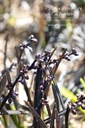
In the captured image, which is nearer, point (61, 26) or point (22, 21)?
point (61, 26)

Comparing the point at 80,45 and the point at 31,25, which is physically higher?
the point at 31,25

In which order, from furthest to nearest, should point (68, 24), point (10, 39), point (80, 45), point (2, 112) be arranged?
point (10, 39) → point (68, 24) → point (80, 45) → point (2, 112)

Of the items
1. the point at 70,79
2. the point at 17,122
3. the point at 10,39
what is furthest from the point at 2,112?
the point at 10,39

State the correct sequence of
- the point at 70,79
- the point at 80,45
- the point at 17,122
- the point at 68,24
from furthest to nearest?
the point at 68,24, the point at 80,45, the point at 70,79, the point at 17,122

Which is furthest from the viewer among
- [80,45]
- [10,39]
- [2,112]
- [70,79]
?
[10,39]

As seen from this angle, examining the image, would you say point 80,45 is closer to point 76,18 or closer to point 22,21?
point 76,18

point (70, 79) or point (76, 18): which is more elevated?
point (76, 18)

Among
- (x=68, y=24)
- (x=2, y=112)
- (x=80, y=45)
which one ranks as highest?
(x=68, y=24)

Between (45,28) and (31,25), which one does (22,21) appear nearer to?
(31,25)

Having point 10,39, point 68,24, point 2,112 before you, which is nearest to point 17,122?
point 2,112
